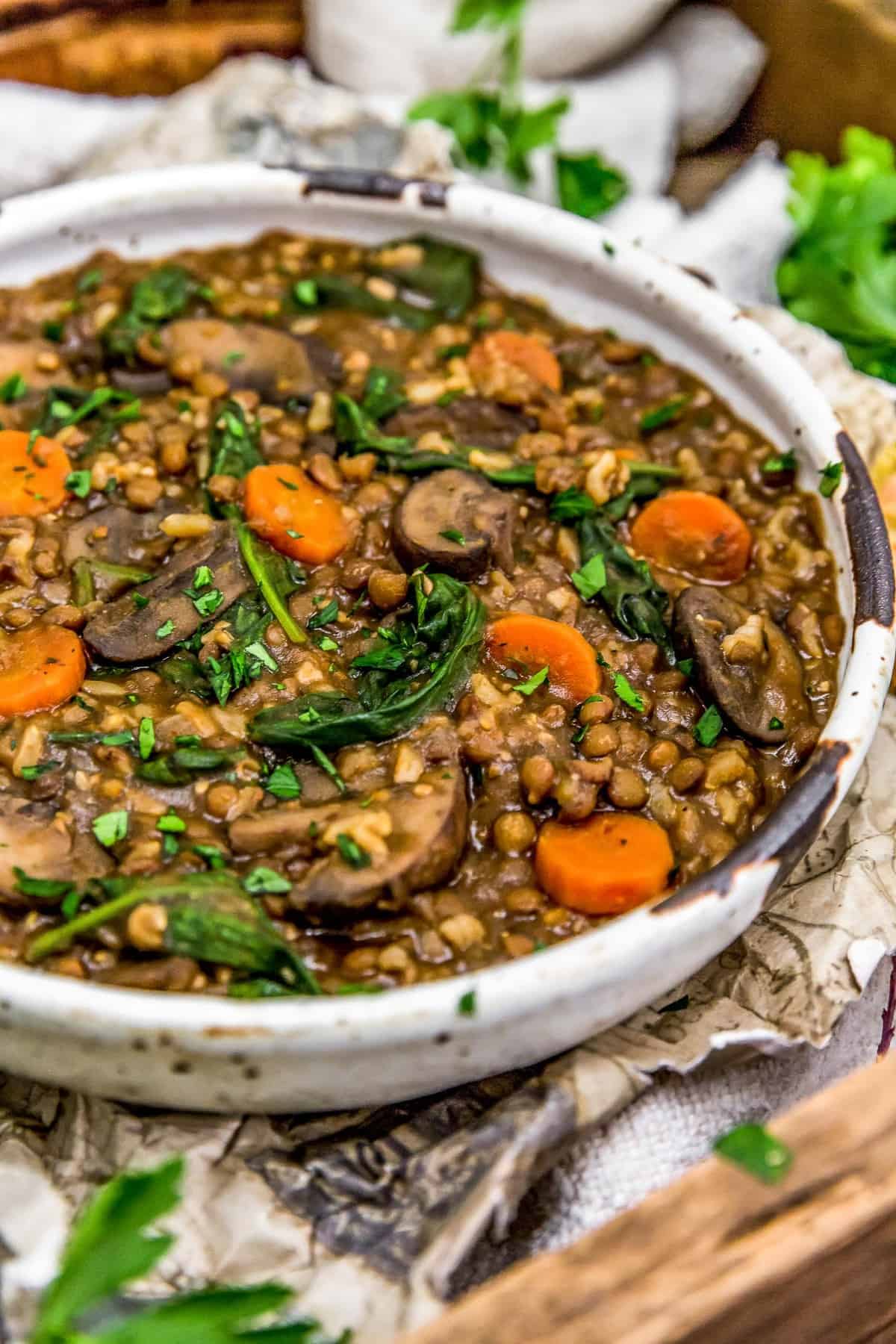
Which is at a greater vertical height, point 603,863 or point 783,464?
point 783,464

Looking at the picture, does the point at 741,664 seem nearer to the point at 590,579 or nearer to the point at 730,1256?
the point at 590,579

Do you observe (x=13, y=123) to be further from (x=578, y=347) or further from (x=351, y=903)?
(x=351, y=903)

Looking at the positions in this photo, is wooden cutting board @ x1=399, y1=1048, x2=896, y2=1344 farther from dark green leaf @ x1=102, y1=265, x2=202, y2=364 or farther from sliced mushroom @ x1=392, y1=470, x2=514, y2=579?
dark green leaf @ x1=102, y1=265, x2=202, y2=364

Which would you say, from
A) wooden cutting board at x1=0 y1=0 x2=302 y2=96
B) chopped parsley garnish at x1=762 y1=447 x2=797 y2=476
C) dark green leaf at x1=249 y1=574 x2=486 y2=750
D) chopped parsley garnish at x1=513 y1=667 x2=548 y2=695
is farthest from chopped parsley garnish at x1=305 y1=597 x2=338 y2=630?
wooden cutting board at x1=0 y1=0 x2=302 y2=96

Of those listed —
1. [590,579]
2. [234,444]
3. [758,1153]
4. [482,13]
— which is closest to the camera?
[758,1153]

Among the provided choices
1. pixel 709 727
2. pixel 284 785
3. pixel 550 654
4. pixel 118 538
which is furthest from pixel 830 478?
pixel 118 538

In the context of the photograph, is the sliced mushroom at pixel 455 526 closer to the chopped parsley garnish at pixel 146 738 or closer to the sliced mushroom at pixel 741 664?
the sliced mushroom at pixel 741 664

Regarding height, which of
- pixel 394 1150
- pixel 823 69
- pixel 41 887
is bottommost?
pixel 394 1150
